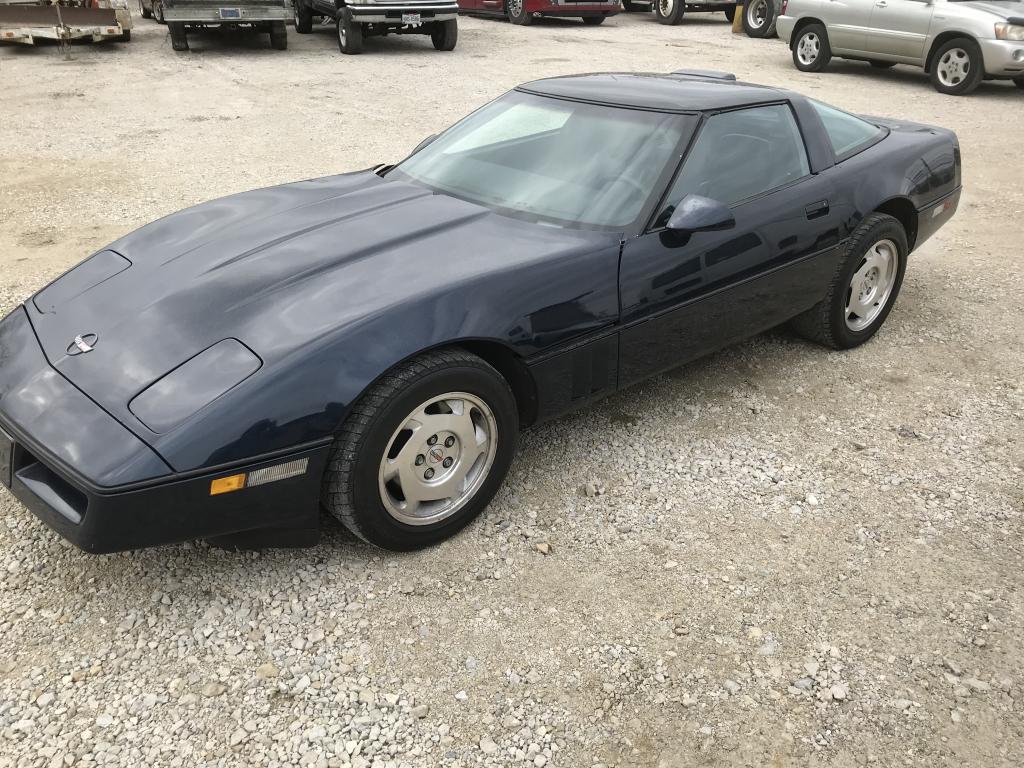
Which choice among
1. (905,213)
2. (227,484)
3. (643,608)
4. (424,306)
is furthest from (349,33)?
(643,608)

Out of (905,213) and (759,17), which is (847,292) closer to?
(905,213)

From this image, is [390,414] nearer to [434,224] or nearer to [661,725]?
[434,224]

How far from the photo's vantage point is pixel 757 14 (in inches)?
627

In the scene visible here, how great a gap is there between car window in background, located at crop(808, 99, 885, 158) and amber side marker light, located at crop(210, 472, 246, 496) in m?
3.11

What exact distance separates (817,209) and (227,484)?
2.78 metres

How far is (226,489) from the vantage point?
231 centimetres

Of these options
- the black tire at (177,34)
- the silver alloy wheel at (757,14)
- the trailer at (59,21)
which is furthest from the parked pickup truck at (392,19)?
the silver alloy wheel at (757,14)

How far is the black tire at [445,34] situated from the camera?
13.4 m

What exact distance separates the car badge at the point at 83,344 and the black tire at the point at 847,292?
3.13m

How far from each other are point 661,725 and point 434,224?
1.88 metres

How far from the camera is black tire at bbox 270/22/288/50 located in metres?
13.1

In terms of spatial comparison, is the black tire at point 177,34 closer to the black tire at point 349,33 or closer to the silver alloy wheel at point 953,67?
the black tire at point 349,33

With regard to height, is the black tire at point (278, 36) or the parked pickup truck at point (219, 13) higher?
the parked pickup truck at point (219, 13)

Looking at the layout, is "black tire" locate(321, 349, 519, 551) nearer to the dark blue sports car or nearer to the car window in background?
the dark blue sports car
